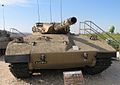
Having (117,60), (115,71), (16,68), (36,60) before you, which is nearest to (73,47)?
(36,60)

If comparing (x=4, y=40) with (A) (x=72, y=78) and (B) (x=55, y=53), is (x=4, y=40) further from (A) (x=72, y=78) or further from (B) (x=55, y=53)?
(A) (x=72, y=78)

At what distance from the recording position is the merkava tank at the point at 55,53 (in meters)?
8.67

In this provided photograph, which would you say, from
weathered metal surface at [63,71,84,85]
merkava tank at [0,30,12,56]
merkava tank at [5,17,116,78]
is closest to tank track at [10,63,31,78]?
merkava tank at [5,17,116,78]

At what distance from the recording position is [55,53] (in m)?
8.76

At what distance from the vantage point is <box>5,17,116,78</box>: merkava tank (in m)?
8.67

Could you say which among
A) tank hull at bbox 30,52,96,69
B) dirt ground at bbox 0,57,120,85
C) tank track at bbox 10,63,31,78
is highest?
tank hull at bbox 30,52,96,69

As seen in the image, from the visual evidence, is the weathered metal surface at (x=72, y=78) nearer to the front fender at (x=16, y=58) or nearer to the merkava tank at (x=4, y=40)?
the front fender at (x=16, y=58)

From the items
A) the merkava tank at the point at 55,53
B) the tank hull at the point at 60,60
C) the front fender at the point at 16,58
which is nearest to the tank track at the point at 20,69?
the merkava tank at the point at 55,53

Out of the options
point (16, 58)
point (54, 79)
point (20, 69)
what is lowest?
point (54, 79)

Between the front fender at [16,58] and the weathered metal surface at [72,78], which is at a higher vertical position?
the front fender at [16,58]

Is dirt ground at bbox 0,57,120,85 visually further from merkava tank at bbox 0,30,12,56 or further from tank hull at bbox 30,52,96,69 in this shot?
merkava tank at bbox 0,30,12,56

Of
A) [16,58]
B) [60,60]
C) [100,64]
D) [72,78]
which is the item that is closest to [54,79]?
[60,60]

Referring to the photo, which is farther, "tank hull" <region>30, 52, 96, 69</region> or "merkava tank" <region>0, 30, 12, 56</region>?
"merkava tank" <region>0, 30, 12, 56</region>

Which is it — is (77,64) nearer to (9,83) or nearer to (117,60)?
(9,83)
